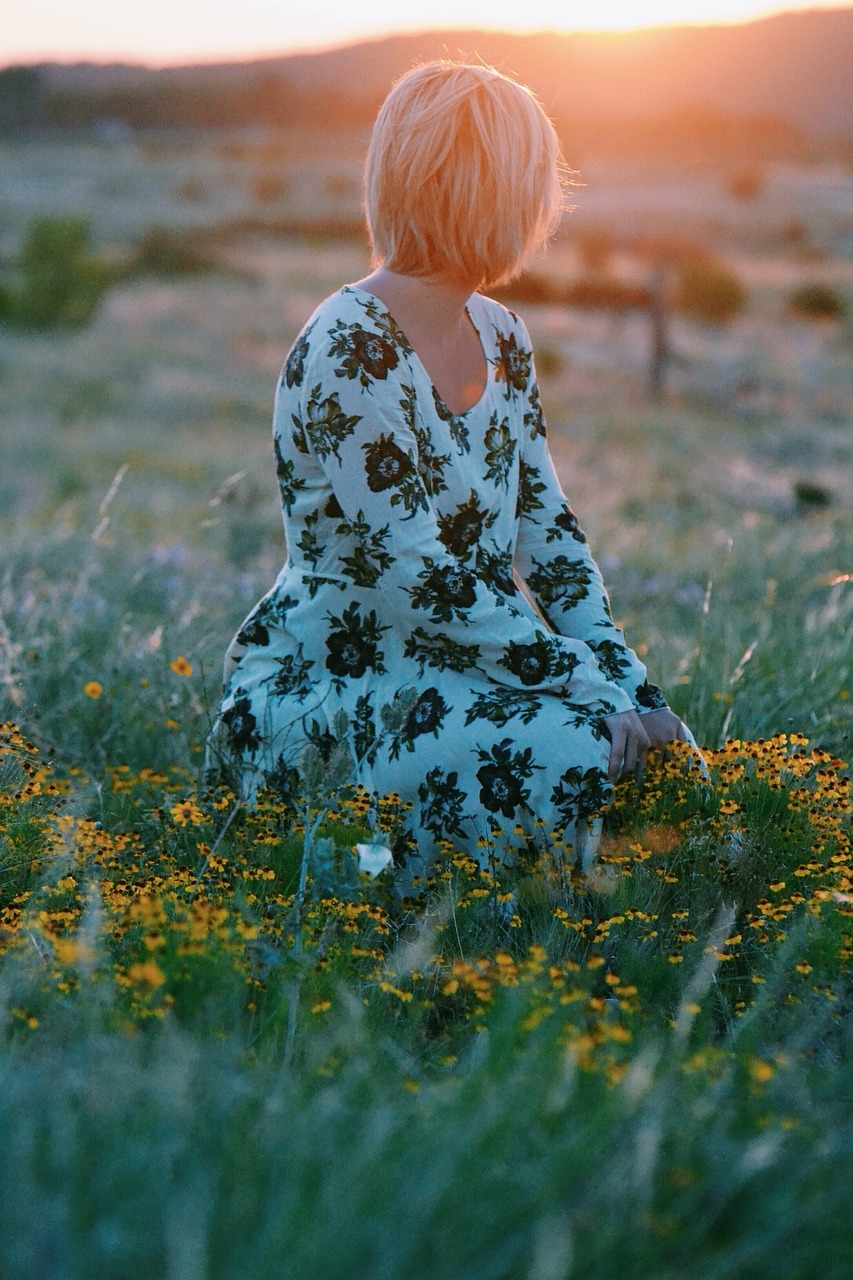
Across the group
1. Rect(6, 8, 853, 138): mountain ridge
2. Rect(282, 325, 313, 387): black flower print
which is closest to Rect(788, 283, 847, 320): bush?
Rect(282, 325, 313, 387): black flower print

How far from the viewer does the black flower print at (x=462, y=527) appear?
2846 mm

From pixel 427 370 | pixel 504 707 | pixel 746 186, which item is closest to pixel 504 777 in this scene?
pixel 504 707

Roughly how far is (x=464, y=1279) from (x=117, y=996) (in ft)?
2.97

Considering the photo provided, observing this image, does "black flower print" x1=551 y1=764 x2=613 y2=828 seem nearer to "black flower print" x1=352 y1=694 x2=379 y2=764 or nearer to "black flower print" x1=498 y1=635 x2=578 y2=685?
"black flower print" x1=498 y1=635 x2=578 y2=685

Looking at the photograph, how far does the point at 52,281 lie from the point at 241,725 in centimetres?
1985

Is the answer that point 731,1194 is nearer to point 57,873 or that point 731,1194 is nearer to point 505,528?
point 57,873

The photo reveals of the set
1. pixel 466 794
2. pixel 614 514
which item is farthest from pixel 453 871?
pixel 614 514

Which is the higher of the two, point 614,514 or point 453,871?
point 453,871

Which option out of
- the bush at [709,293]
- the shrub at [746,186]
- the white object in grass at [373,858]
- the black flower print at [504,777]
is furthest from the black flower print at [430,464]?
the shrub at [746,186]

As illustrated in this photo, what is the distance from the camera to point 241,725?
9.63 ft

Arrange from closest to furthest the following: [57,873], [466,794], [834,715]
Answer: [57,873], [466,794], [834,715]

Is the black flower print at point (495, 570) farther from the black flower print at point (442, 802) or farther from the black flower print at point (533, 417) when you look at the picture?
the black flower print at point (442, 802)

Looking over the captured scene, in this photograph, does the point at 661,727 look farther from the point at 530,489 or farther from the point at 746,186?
the point at 746,186

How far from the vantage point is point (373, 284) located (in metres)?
2.80
